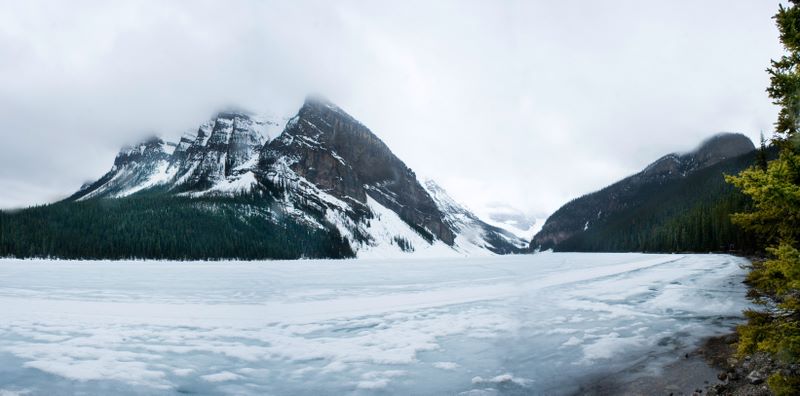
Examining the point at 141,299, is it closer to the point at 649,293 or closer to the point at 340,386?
the point at 340,386

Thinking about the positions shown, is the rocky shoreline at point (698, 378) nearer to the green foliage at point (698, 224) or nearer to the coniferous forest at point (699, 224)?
the green foliage at point (698, 224)

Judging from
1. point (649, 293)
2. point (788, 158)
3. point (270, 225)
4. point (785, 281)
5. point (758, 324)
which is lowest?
point (649, 293)

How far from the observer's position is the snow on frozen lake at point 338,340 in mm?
10523

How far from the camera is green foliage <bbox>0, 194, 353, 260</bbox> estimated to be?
394 feet

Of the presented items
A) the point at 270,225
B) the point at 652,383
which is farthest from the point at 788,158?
the point at 270,225

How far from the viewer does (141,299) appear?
2492cm

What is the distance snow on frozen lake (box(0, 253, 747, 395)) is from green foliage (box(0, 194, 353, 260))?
112711mm

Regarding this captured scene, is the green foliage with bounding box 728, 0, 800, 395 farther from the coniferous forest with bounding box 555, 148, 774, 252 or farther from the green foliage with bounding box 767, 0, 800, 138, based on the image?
the coniferous forest with bounding box 555, 148, 774, 252

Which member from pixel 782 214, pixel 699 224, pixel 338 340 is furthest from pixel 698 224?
pixel 782 214

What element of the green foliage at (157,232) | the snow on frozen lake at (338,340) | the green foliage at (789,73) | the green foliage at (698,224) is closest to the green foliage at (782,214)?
the green foliage at (789,73)

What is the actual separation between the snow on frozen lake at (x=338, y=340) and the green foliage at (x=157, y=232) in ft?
370

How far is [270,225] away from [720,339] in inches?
7369

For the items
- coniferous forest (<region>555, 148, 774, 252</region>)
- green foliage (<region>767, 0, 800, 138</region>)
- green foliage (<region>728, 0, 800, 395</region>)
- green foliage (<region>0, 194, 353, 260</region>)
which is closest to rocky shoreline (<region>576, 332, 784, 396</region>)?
green foliage (<region>728, 0, 800, 395</region>)

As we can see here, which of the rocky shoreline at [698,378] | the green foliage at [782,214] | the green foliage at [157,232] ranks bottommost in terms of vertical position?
the rocky shoreline at [698,378]
